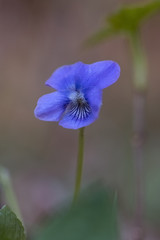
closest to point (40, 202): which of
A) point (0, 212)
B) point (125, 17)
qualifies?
point (125, 17)

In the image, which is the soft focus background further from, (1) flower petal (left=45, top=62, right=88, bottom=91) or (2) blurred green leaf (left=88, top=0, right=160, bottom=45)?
(1) flower petal (left=45, top=62, right=88, bottom=91)

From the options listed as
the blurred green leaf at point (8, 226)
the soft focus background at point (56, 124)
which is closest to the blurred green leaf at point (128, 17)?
the blurred green leaf at point (8, 226)

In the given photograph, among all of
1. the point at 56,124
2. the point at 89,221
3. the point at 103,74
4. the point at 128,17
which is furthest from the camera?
the point at 56,124

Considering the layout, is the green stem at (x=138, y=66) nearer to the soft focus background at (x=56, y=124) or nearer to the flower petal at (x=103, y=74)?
the flower petal at (x=103, y=74)

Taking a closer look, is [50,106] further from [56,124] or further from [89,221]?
[56,124]

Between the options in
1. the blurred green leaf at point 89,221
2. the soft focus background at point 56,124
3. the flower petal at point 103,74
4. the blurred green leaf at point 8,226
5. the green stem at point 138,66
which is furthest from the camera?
the soft focus background at point 56,124

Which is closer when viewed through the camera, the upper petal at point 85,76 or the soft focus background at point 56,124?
the upper petal at point 85,76

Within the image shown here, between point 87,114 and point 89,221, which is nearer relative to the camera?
point 89,221

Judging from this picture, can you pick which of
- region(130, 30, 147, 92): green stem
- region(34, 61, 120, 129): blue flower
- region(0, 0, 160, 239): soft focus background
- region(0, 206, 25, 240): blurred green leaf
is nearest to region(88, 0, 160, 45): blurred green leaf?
region(130, 30, 147, 92): green stem

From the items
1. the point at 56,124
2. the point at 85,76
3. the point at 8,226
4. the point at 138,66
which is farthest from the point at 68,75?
the point at 56,124
